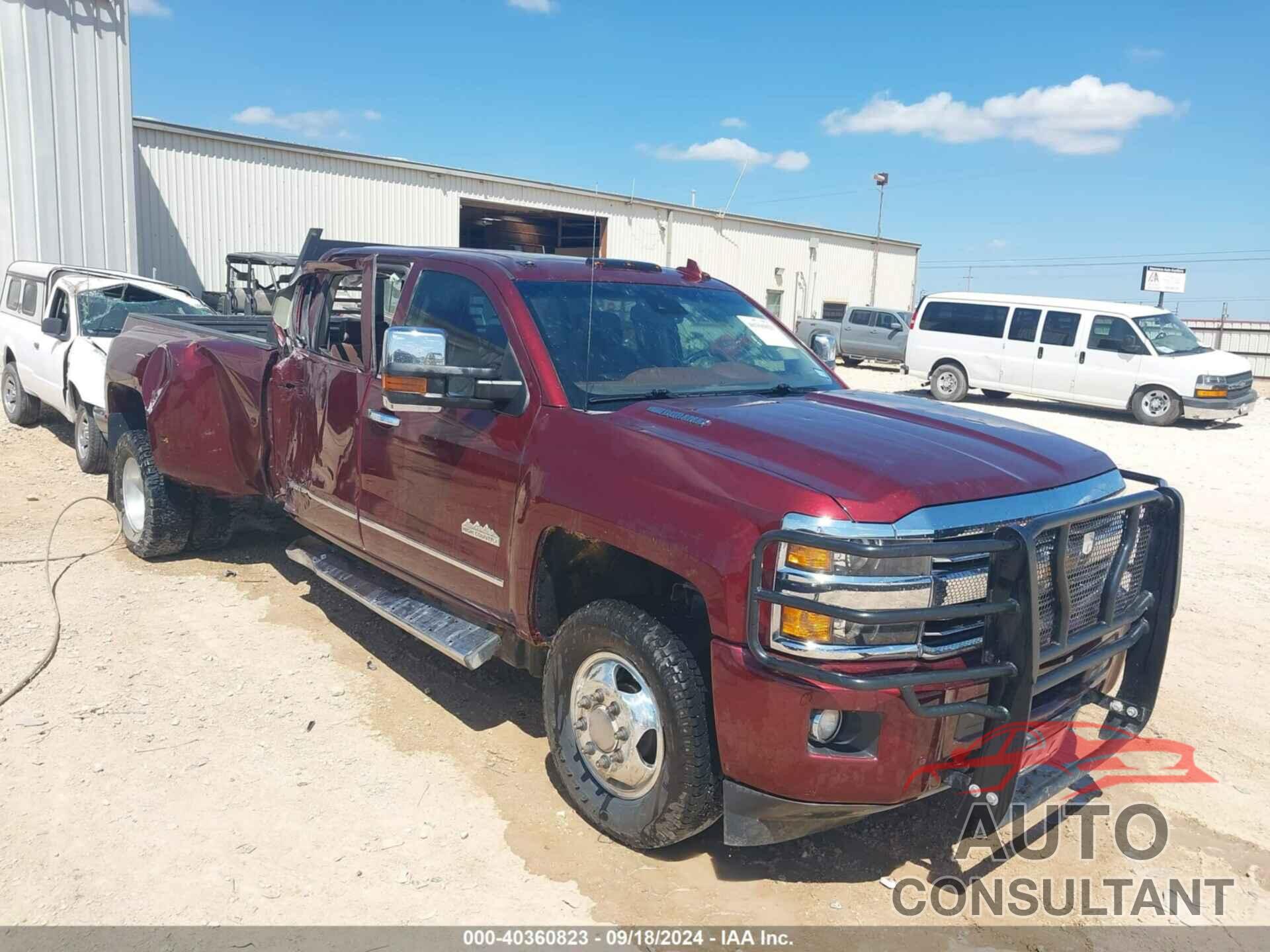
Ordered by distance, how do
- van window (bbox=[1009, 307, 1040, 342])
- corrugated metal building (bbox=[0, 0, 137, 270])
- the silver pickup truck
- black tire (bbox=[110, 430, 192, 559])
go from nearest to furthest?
black tire (bbox=[110, 430, 192, 559]) → corrugated metal building (bbox=[0, 0, 137, 270]) → van window (bbox=[1009, 307, 1040, 342]) → the silver pickup truck

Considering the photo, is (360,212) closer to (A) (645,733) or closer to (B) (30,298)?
(B) (30,298)

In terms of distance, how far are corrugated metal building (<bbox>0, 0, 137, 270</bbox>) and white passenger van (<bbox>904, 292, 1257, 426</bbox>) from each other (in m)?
14.8

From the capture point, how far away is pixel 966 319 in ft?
61.3

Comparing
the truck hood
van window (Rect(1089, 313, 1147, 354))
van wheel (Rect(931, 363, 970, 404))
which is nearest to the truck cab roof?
the truck hood

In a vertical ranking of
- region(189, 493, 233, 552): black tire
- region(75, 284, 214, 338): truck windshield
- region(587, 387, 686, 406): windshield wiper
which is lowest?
region(189, 493, 233, 552): black tire

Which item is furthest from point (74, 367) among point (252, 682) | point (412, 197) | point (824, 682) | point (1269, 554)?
point (412, 197)

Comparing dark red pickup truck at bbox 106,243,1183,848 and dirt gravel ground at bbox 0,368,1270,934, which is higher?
dark red pickup truck at bbox 106,243,1183,848

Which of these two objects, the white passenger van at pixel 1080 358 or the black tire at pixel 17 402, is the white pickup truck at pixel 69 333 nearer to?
the black tire at pixel 17 402

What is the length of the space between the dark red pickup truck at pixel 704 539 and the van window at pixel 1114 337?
13740 millimetres

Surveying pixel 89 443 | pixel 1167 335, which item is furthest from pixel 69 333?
pixel 1167 335

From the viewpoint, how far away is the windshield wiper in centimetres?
371

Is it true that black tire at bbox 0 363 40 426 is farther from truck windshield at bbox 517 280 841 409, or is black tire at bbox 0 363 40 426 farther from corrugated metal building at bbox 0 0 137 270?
truck windshield at bbox 517 280 841 409

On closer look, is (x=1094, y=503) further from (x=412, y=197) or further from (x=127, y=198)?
(x=412, y=197)

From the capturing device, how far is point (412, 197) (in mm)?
23422
